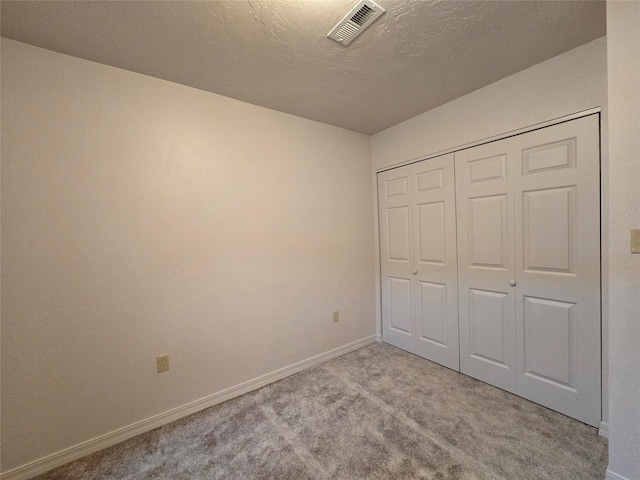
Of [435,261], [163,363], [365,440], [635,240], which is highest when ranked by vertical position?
[635,240]

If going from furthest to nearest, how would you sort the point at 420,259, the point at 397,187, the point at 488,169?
the point at 397,187 → the point at 420,259 → the point at 488,169

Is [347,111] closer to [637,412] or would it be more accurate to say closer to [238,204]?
[238,204]

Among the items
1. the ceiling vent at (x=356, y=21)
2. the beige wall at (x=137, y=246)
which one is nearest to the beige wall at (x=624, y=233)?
the ceiling vent at (x=356, y=21)

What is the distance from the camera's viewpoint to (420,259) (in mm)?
2553

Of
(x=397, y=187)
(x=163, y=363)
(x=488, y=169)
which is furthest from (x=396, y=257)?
(x=163, y=363)

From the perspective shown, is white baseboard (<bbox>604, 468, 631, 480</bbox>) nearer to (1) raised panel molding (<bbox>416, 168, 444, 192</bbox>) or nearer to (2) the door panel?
(2) the door panel

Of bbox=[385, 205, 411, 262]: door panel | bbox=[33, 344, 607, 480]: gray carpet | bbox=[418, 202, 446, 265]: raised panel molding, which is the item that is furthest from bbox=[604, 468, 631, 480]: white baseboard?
bbox=[385, 205, 411, 262]: door panel

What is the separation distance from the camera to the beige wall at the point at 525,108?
1.53 m

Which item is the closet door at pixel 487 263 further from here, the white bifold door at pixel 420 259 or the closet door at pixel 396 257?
the closet door at pixel 396 257

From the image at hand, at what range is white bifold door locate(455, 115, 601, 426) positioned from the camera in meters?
1.60

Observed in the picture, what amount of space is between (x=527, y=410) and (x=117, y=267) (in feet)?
9.68

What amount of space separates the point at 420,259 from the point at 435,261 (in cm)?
16

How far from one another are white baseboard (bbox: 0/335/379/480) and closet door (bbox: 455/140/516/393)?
4.61 feet

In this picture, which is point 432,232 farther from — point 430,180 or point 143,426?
point 143,426
